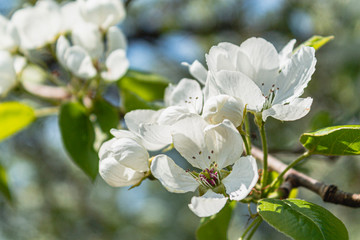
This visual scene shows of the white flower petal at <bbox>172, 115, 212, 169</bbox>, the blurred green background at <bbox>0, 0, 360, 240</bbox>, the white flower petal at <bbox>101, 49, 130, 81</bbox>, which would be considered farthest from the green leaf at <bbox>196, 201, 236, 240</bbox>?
the blurred green background at <bbox>0, 0, 360, 240</bbox>

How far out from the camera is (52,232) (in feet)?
11.8

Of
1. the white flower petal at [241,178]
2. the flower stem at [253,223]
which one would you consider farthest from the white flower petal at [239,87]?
the flower stem at [253,223]

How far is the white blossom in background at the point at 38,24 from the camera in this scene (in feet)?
4.57

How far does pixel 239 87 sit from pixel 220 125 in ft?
0.27

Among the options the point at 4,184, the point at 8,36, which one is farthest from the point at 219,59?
the point at 4,184

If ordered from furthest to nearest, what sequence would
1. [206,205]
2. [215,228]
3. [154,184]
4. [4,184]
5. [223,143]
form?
[154,184] → [4,184] → [215,228] → [223,143] → [206,205]

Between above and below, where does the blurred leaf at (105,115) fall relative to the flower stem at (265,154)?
below

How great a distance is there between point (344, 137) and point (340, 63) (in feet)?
7.29

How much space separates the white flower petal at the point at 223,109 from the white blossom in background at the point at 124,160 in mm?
152

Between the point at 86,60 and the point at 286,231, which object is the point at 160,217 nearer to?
the point at 86,60

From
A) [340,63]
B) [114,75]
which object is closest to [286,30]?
[340,63]

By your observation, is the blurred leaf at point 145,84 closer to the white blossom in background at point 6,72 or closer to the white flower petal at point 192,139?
the white blossom in background at point 6,72

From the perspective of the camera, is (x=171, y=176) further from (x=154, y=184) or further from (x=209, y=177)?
(x=154, y=184)

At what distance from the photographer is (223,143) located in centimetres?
83
